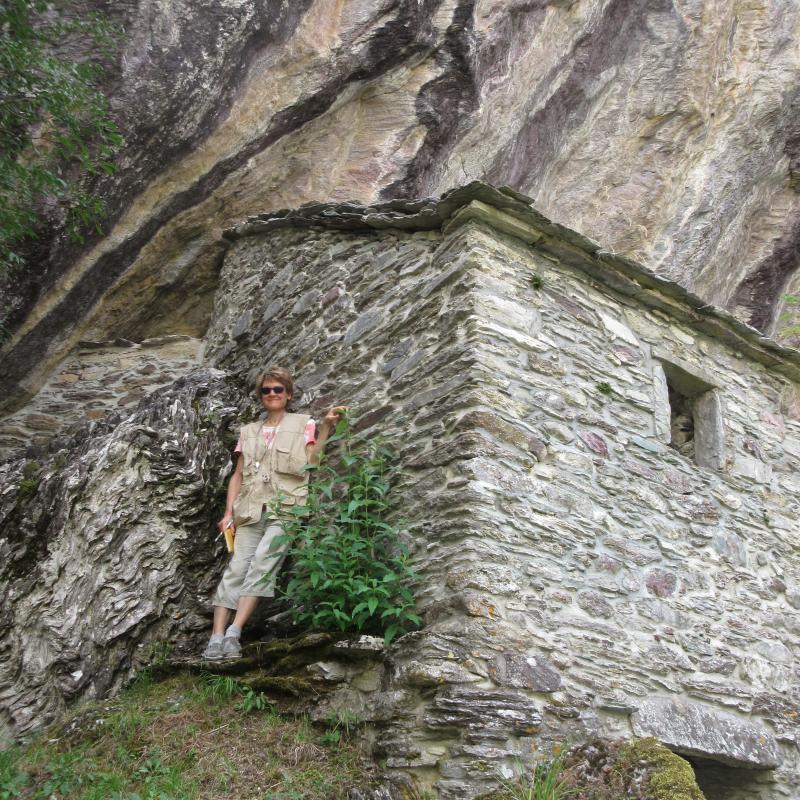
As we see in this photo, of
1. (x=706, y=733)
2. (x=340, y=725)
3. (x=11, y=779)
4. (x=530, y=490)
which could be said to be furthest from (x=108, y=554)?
(x=706, y=733)

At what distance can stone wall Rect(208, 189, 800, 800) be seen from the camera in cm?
376

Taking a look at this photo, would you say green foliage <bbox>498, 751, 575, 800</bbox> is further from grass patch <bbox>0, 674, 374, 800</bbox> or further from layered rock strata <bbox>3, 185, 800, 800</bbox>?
grass patch <bbox>0, 674, 374, 800</bbox>

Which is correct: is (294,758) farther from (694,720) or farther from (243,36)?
(243,36)

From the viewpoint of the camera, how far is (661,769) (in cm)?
362

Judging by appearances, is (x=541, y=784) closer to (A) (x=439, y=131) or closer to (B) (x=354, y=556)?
(B) (x=354, y=556)

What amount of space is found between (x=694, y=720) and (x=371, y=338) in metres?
2.78

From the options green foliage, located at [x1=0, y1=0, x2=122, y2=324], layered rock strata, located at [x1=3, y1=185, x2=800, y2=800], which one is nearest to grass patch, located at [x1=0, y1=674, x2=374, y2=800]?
layered rock strata, located at [x1=3, y1=185, x2=800, y2=800]

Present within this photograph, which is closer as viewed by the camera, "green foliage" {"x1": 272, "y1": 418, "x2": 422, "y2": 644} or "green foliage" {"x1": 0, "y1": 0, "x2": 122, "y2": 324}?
"green foliage" {"x1": 272, "y1": 418, "x2": 422, "y2": 644}

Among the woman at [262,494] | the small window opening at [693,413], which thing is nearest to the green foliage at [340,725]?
the woman at [262,494]

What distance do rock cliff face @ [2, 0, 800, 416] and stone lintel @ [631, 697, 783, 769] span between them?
4.89 metres

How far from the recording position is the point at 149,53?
19.9ft

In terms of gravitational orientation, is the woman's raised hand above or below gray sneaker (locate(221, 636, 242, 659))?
above

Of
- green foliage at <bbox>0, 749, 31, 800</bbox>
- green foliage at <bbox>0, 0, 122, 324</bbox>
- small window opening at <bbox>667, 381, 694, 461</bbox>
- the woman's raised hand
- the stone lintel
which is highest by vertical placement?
green foliage at <bbox>0, 0, 122, 324</bbox>

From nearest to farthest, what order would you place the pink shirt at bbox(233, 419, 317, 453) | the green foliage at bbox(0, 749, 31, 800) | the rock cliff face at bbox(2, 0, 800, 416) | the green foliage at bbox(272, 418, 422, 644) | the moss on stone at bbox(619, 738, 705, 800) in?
the moss on stone at bbox(619, 738, 705, 800) → the green foliage at bbox(0, 749, 31, 800) → the green foliage at bbox(272, 418, 422, 644) → the pink shirt at bbox(233, 419, 317, 453) → the rock cliff face at bbox(2, 0, 800, 416)
